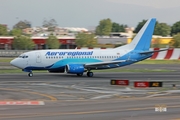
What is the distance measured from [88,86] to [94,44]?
83.0 meters

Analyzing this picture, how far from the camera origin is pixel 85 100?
95.9 feet

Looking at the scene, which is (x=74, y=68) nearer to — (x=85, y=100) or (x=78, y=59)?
(x=78, y=59)

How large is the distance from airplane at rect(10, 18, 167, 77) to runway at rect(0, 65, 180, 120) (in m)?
6.75

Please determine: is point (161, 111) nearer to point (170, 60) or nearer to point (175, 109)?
point (175, 109)

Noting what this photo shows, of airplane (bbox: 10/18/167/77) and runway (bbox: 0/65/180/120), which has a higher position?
airplane (bbox: 10/18/167/77)

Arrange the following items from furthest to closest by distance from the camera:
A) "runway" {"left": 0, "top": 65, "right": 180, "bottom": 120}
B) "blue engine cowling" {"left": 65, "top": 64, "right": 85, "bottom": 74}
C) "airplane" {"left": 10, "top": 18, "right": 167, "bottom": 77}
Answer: "airplane" {"left": 10, "top": 18, "right": 167, "bottom": 77}, "blue engine cowling" {"left": 65, "top": 64, "right": 85, "bottom": 74}, "runway" {"left": 0, "top": 65, "right": 180, "bottom": 120}

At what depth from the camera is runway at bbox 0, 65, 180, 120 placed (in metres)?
22.4

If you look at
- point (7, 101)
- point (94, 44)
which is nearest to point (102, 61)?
point (7, 101)

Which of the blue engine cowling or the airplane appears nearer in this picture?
the blue engine cowling

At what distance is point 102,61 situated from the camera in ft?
172

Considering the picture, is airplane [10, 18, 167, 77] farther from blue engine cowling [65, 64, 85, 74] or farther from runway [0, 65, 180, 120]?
runway [0, 65, 180, 120]

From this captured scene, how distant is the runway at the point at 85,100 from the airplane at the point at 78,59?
6751 millimetres

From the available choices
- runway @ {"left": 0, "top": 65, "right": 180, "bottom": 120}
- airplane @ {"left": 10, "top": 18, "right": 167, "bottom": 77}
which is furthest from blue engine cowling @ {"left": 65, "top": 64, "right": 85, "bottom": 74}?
runway @ {"left": 0, "top": 65, "right": 180, "bottom": 120}

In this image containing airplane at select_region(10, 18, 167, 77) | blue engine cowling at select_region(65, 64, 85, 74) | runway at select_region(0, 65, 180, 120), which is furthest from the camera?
airplane at select_region(10, 18, 167, 77)
